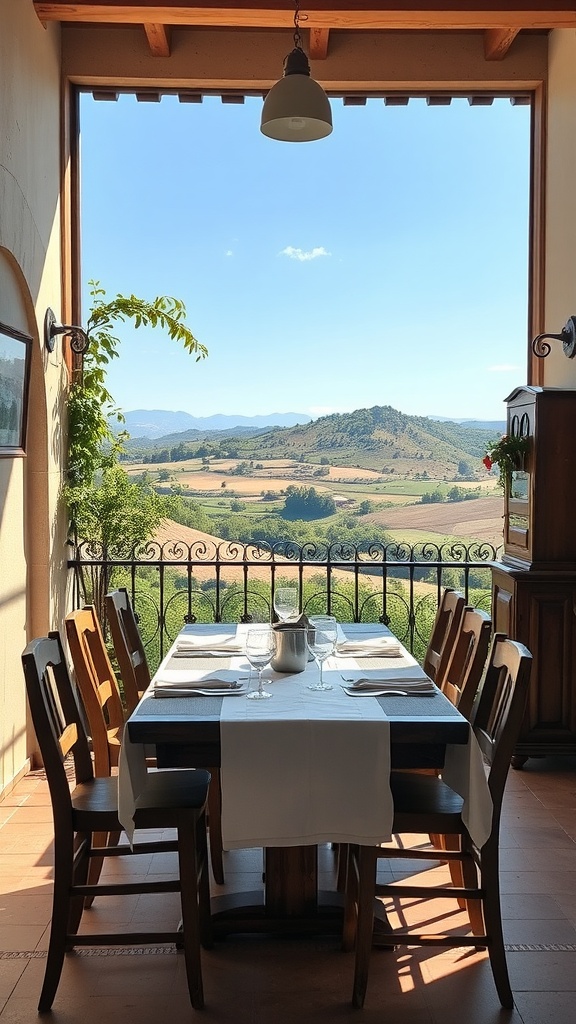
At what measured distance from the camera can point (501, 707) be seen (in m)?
2.55

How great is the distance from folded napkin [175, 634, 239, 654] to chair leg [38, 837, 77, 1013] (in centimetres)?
96

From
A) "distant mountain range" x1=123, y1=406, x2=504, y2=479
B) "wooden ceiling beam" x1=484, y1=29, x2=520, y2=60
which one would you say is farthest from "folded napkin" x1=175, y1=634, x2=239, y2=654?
"distant mountain range" x1=123, y1=406, x2=504, y2=479

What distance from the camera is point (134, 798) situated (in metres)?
2.47

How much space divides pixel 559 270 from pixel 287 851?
3662 millimetres

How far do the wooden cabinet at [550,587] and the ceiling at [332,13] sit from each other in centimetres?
191

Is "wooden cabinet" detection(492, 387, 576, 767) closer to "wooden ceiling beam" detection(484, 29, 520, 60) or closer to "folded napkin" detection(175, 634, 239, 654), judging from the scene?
"folded napkin" detection(175, 634, 239, 654)

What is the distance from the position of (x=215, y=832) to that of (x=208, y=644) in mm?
681

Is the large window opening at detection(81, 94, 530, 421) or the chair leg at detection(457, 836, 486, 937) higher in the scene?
the large window opening at detection(81, 94, 530, 421)

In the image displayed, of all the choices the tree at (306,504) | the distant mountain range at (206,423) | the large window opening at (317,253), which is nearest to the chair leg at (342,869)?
the tree at (306,504)

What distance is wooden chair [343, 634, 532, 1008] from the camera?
2.42m

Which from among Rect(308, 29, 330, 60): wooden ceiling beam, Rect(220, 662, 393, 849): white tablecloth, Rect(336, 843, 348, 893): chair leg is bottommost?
Rect(336, 843, 348, 893): chair leg

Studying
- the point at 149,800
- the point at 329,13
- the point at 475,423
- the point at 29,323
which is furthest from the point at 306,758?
the point at 475,423

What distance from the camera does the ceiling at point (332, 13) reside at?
452cm

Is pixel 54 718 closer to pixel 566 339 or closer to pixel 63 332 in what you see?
pixel 63 332
